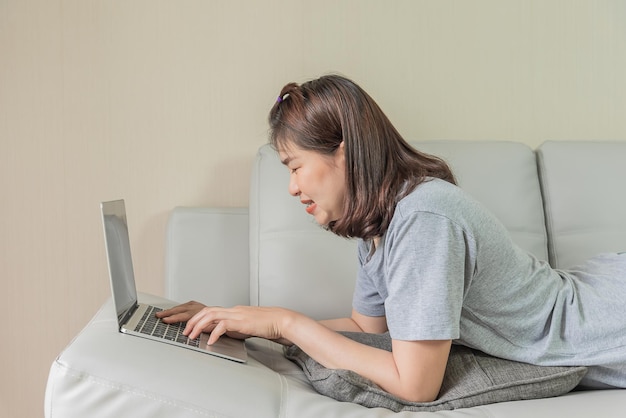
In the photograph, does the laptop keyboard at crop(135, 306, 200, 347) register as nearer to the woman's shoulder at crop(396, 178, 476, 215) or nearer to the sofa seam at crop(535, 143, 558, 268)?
the woman's shoulder at crop(396, 178, 476, 215)

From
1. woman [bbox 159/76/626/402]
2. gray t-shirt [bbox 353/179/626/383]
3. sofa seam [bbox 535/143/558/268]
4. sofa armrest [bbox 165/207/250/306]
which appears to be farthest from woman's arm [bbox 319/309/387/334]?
sofa seam [bbox 535/143/558/268]

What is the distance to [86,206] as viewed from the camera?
1797mm

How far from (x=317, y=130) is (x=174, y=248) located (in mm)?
763

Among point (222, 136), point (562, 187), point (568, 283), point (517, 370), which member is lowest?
point (517, 370)

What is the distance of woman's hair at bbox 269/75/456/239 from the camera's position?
3.58 feet

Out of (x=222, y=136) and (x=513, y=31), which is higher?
(x=513, y=31)

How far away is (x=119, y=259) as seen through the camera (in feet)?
3.88

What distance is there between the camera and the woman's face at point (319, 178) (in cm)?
111

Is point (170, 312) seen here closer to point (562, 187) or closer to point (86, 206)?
point (86, 206)

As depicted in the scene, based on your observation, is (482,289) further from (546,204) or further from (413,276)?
(546,204)

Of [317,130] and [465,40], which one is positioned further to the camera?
[465,40]

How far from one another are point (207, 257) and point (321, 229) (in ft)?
1.13

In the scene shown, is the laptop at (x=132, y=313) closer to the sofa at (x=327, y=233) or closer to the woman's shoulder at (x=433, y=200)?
the sofa at (x=327, y=233)

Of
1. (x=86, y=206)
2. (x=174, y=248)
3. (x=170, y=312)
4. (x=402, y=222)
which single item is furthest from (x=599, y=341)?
(x=86, y=206)
